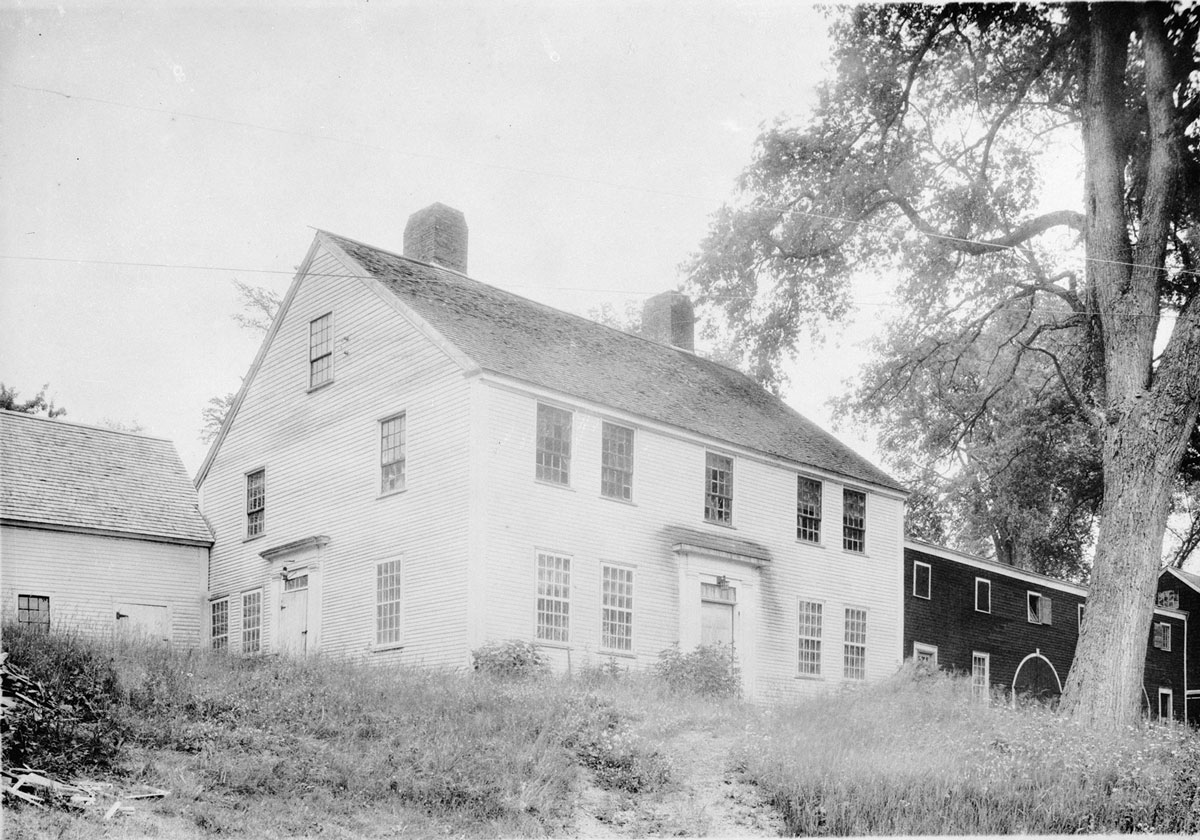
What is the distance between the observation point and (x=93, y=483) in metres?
27.0

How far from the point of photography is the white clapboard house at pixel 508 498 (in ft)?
70.7

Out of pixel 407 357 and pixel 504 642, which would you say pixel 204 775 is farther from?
pixel 407 357

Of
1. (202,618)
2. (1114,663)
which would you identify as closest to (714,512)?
(1114,663)

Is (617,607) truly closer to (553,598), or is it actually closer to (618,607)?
(618,607)

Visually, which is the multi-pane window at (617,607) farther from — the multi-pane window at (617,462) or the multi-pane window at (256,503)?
the multi-pane window at (256,503)

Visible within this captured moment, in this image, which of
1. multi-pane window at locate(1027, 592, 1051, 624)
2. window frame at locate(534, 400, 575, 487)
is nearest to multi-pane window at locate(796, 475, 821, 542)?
window frame at locate(534, 400, 575, 487)

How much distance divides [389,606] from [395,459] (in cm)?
270

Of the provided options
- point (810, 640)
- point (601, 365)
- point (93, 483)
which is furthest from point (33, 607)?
point (810, 640)

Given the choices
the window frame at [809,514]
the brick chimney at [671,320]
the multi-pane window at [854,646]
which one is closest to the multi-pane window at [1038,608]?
the multi-pane window at [854,646]

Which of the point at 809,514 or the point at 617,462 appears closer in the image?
the point at 617,462

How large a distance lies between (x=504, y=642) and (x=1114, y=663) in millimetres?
9835

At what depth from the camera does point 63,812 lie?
32.9 ft

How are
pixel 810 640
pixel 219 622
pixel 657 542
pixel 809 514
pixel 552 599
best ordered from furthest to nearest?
1. pixel 809 514
2. pixel 810 640
3. pixel 219 622
4. pixel 657 542
5. pixel 552 599

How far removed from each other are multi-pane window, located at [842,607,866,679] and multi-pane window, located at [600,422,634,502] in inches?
300
